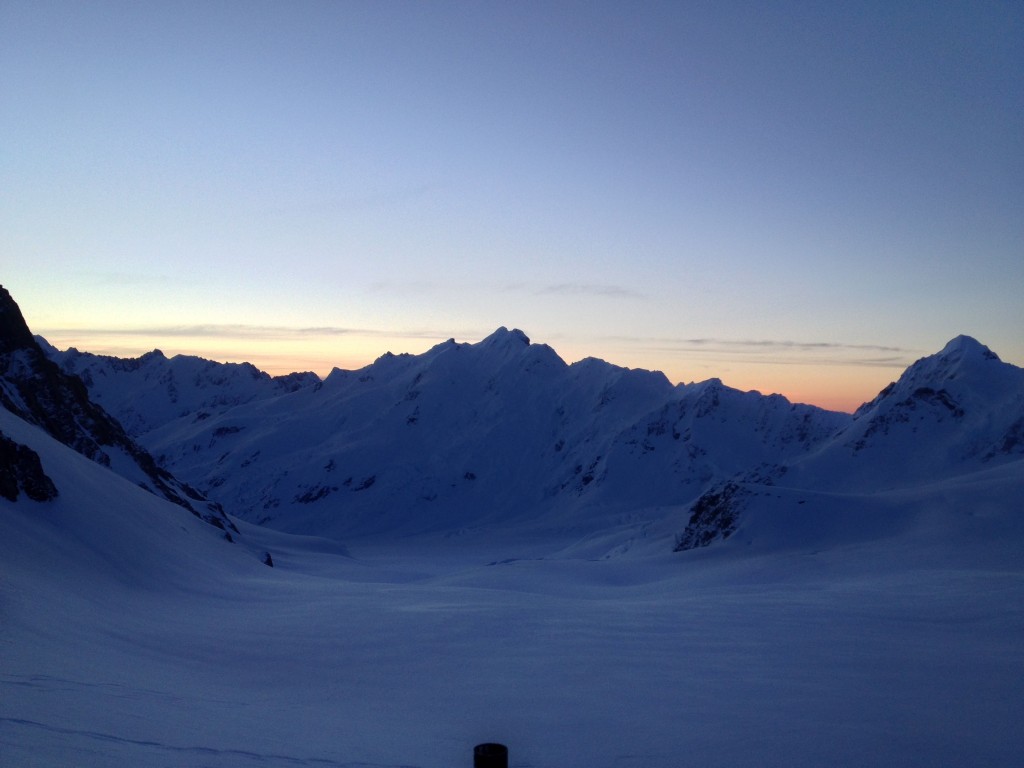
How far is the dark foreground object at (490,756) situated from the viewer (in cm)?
622

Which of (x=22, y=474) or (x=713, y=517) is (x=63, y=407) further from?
(x=713, y=517)

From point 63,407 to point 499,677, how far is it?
177ft

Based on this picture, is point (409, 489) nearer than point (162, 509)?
No

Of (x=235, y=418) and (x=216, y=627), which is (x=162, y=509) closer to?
(x=216, y=627)

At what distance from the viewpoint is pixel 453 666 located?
43.7ft

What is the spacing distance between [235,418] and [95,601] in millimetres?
172916

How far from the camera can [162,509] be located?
3127 centimetres

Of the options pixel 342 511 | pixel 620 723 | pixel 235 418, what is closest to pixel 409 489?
pixel 342 511

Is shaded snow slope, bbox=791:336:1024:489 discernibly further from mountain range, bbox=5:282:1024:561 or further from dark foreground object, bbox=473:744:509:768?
dark foreground object, bbox=473:744:509:768

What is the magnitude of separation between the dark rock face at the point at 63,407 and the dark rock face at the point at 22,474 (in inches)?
1100

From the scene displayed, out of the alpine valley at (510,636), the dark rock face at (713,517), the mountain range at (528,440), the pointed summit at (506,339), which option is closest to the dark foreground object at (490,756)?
the alpine valley at (510,636)

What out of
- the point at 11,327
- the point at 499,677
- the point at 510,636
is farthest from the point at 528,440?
the point at 499,677

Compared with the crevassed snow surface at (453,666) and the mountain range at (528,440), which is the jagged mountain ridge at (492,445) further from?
the crevassed snow surface at (453,666)

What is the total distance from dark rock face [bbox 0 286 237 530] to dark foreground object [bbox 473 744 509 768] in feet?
163
